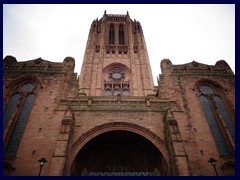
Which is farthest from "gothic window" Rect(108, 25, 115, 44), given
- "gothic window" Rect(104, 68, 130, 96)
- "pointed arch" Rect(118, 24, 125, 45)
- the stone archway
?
the stone archway

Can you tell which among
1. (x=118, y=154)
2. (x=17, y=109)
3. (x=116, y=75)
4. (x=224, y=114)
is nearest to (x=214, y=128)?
(x=224, y=114)

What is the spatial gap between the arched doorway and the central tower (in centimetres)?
979

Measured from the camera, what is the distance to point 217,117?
1670cm

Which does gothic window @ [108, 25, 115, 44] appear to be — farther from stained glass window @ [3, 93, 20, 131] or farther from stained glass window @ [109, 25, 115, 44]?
stained glass window @ [3, 93, 20, 131]

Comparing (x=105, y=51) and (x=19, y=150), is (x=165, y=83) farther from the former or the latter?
(x=105, y=51)

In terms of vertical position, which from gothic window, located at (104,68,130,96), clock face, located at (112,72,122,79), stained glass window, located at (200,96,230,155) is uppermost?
clock face, located at (112,72,122,79)

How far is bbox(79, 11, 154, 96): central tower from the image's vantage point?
89.1 ft

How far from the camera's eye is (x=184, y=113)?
1648 cm

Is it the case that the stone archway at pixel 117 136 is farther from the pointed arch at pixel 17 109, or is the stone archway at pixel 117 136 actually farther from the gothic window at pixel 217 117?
the gothic window at pixel 217 117

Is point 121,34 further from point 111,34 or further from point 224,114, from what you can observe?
point 224,114

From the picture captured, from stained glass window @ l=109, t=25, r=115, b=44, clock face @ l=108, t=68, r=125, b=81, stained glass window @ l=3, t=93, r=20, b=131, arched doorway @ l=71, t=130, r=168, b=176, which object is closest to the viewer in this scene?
stained glass window @ l=3, t=93, r=20, b=131

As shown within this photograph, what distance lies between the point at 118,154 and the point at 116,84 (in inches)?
490

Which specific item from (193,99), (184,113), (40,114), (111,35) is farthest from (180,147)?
(111,35)
